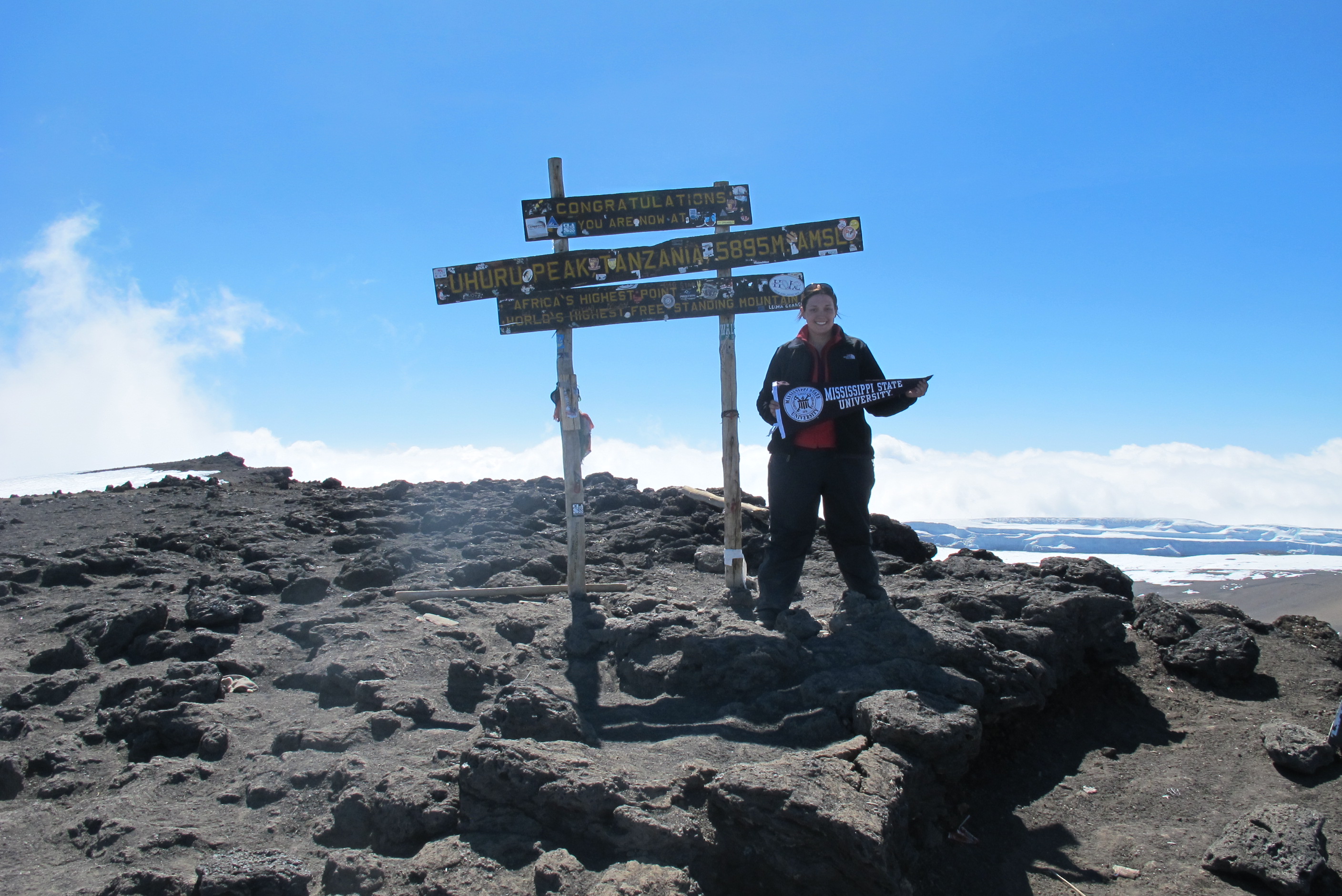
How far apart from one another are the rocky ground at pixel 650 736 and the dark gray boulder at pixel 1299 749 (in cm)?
2

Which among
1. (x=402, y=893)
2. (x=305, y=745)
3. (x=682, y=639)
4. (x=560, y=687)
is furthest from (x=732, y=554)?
(x=402, y=893)

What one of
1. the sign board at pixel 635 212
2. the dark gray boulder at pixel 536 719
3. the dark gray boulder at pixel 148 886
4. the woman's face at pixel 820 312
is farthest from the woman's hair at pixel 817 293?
the dark gray boulder at pixel 148 886

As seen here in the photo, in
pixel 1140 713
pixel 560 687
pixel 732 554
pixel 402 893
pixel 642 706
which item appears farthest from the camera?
pixel 732 554

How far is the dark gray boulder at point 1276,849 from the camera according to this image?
3150 mm

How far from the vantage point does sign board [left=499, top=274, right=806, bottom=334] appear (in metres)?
6.27

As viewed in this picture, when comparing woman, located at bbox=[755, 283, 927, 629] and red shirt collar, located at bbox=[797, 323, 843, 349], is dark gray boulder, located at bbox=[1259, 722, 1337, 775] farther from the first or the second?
red shirt collar, located at bbox=[797, 323, 843, 349]

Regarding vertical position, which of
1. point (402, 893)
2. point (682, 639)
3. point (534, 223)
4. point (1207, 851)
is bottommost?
point (1207, 851)

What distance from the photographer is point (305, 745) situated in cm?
395

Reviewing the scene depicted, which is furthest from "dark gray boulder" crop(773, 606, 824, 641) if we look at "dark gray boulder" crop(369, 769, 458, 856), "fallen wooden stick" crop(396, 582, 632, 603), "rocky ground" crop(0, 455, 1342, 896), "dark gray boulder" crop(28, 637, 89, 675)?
"dark gray boulder" crop(28, 637, 89, 675)

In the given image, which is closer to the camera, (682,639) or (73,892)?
(73,892)

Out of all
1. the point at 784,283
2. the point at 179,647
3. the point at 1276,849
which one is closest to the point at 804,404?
the point at 784,283

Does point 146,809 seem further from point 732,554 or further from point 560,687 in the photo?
point 732,554

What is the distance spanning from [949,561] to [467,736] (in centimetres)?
495

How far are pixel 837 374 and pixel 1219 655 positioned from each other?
10.9 feet
